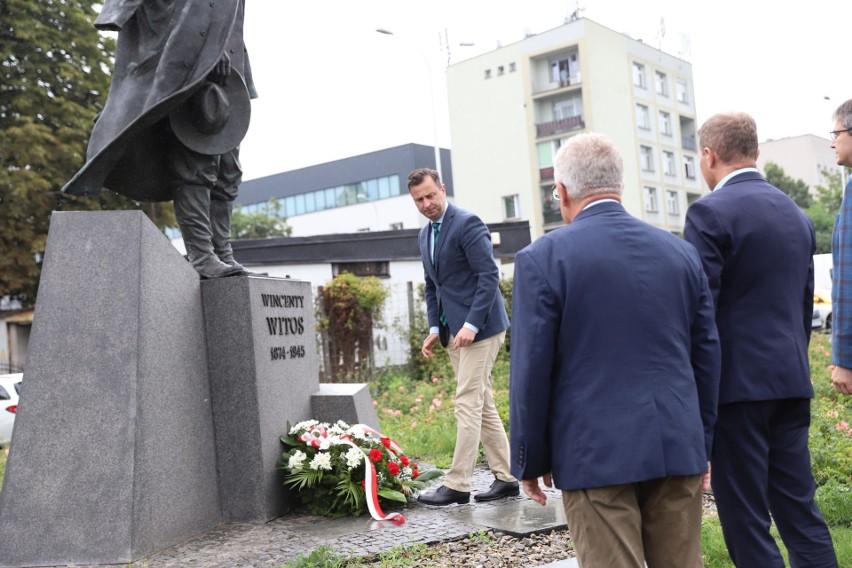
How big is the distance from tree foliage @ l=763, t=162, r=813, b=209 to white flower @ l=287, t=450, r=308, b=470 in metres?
66.7

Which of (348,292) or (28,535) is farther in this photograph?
(348,292)

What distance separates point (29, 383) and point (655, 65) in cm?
5802

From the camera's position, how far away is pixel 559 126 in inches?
2162

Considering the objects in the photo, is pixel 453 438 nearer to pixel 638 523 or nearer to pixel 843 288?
pixel 843 288

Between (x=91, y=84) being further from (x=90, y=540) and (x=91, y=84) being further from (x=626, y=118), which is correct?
(x=626, y=118)

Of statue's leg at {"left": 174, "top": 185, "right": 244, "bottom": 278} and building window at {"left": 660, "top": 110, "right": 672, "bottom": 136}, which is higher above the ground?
building window at {"left": 660, "top": 110, "right": 672, "bottom": 136}

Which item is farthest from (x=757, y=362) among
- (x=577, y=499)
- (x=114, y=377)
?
(x=114, y=377)

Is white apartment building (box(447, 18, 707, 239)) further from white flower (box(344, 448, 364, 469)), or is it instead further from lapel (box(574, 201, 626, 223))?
lapel (box(574, 201, 626, 223))

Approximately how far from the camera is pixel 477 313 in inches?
244

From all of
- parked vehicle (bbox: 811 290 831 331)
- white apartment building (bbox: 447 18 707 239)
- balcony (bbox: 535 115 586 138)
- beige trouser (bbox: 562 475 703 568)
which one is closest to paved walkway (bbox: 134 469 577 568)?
beige trouser (bbox: 562 475 703 568)

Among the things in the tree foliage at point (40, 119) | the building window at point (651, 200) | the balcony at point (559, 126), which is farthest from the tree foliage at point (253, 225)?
the tree foliage at point (40, 119)

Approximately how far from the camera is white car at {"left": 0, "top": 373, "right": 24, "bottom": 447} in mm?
15290

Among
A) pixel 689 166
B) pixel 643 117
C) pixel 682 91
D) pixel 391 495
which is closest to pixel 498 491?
pixel 391 495

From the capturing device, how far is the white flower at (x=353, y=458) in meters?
5.99
